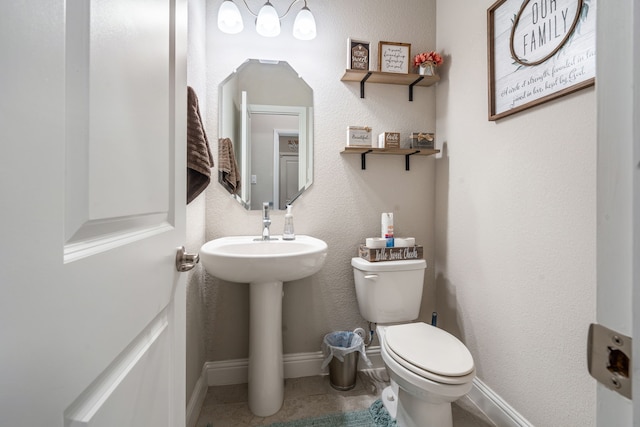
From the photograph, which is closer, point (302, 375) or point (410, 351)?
point (410, 351)

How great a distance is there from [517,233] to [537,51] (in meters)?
0.74

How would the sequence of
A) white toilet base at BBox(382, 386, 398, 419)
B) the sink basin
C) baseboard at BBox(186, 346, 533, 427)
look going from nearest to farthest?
the sink basin < baseboard at BBox(186, 346, 533, 427) < white toilet base at BBox(382, 386, 398, 419)

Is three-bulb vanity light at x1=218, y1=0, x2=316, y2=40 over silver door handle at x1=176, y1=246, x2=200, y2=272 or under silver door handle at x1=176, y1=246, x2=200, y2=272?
over

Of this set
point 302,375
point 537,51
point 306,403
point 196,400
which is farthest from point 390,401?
point 537,51

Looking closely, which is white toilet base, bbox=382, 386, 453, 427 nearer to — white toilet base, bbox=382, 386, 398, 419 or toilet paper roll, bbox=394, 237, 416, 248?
white toilet base, bbox=382, 386, 398, 419

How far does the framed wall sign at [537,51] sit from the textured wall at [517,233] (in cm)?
6

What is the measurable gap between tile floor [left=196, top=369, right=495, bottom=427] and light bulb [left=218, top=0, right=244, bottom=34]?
1965 mm

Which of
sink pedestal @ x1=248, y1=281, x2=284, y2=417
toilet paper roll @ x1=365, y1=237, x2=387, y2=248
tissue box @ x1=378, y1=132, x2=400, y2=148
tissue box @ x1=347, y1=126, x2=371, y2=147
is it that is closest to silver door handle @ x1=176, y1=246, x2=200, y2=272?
sink pedestal @ x1=248, y1=281, x2=284, y2=417

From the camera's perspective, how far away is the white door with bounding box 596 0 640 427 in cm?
27

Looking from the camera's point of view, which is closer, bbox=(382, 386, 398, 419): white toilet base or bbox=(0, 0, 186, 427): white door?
bbox=(0, 0, 186, 427): white door

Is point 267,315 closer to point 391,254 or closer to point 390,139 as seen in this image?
point 391,254

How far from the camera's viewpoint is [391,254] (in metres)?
1.55

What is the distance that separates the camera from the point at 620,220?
0.28 meters

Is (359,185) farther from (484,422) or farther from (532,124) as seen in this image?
(484,422)
